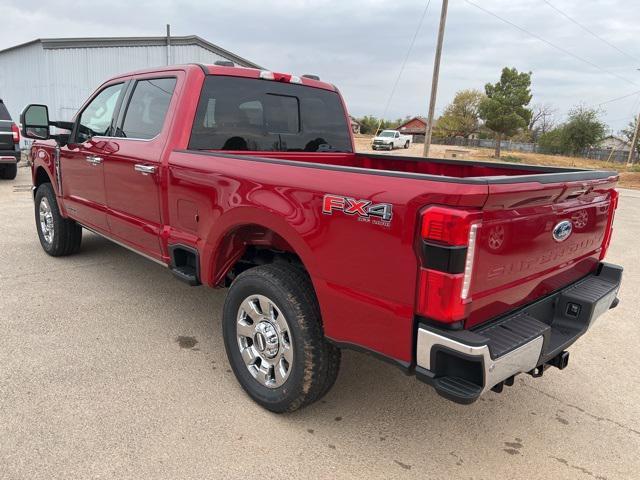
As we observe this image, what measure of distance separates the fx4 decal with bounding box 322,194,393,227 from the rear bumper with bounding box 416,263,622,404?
0.47 meters

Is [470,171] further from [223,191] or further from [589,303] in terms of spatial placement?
[223,191]

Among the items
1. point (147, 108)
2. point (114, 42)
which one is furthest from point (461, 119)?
point (147, 108)

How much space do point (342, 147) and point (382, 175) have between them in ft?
7.95

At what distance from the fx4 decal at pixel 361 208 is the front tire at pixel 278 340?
56cm

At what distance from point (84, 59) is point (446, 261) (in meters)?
21.4

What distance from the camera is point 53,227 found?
5.39m

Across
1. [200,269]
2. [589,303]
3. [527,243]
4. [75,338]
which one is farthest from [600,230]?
[75,338]

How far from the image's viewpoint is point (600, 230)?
9.20 feet

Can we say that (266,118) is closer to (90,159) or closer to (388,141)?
(90,159)

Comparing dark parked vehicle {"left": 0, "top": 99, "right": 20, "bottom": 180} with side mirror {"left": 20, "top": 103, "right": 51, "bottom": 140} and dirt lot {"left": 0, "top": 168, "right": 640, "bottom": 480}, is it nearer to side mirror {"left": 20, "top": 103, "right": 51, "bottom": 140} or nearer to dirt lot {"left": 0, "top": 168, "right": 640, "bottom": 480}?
side mirror {"left": 20, "top": 103, "right": 51, "bottom": 140}

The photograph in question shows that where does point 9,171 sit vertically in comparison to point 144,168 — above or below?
below

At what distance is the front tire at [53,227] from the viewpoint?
5.29 meters

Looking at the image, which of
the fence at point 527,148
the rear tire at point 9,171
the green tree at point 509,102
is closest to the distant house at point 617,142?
the fence at point 527,148

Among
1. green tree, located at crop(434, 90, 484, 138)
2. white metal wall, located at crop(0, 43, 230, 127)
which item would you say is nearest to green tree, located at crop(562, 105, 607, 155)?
green tree, located at crop(434, 90, 484, 138)
